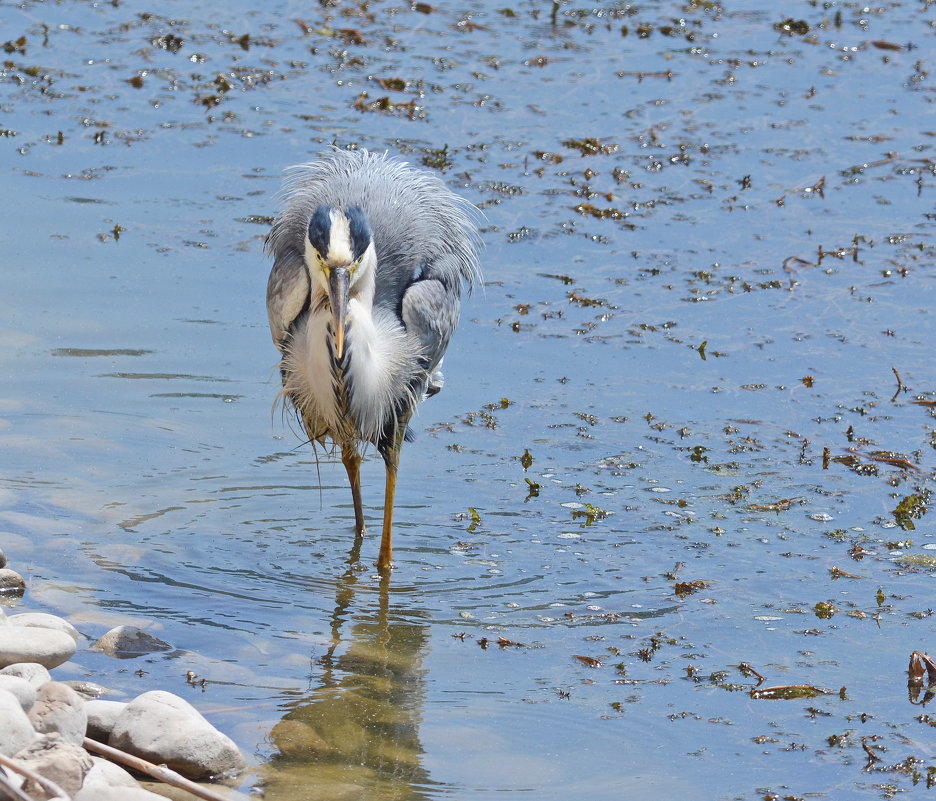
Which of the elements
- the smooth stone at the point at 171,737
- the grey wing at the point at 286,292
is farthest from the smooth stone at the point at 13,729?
the grey wing at the point at 286,292

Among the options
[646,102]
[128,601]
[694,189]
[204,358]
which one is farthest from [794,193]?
[128,601]

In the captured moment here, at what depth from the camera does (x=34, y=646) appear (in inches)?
189

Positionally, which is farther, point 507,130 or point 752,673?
point 507,130

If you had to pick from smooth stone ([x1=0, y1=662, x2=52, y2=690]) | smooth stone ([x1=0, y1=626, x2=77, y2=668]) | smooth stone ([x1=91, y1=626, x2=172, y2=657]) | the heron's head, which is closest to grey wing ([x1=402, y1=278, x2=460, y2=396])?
the heron's head

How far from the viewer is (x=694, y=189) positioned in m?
10.2

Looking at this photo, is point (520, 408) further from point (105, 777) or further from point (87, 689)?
point (105, 777)

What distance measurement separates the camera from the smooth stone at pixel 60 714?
4.06 m

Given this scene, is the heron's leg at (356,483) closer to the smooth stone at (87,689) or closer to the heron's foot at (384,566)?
the heron's foot at (384,566)

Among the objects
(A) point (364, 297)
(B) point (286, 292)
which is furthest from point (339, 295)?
(B) point (286, 292)

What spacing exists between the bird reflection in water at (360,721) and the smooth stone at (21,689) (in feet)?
2.37

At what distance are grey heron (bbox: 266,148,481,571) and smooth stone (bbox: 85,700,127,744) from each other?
1.65 m

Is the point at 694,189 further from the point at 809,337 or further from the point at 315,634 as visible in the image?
the point at 315,634

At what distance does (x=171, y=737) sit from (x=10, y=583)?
1.58m

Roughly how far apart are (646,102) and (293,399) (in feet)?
19.6
